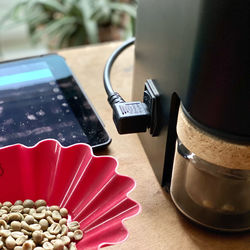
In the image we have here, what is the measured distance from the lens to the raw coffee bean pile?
0.37m

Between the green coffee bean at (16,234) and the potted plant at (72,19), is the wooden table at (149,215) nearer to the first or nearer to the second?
the green coffee bean at (16,234)

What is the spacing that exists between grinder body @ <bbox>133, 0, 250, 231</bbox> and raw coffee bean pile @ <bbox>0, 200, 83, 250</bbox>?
0.12 metres

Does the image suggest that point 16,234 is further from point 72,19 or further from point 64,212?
point 72,19

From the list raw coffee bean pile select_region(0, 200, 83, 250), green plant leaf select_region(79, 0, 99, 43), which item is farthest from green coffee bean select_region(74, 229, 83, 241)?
green plant leaf select_region(79, 0, 99, 43)

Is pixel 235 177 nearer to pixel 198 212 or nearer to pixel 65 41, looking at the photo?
pixel 198 212

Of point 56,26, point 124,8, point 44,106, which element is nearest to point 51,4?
point 56,26

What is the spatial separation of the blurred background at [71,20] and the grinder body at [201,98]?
0.77 m

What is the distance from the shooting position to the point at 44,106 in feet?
1.79

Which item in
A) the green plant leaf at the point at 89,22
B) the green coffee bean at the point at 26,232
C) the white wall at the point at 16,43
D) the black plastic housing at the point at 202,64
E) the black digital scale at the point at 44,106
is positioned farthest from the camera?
the white wall at the point at 16,43

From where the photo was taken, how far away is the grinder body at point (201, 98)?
290 millimetres

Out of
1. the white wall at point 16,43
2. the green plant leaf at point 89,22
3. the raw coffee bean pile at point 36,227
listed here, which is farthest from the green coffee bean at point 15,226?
the white wall at point 16,43

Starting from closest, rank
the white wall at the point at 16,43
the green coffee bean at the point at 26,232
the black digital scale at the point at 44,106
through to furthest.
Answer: the green coffee bean at the point at 26,232 < the black digital scale at the point at 44,106 < the white wall at the point at 16,43

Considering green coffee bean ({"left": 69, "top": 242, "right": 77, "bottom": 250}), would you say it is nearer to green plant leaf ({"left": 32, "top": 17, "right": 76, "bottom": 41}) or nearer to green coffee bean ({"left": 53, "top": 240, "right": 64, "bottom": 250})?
green coffee bean ({"left": 53, "top": 240, "right": 64, "bottom": 250})

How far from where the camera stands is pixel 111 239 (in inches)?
13.5
